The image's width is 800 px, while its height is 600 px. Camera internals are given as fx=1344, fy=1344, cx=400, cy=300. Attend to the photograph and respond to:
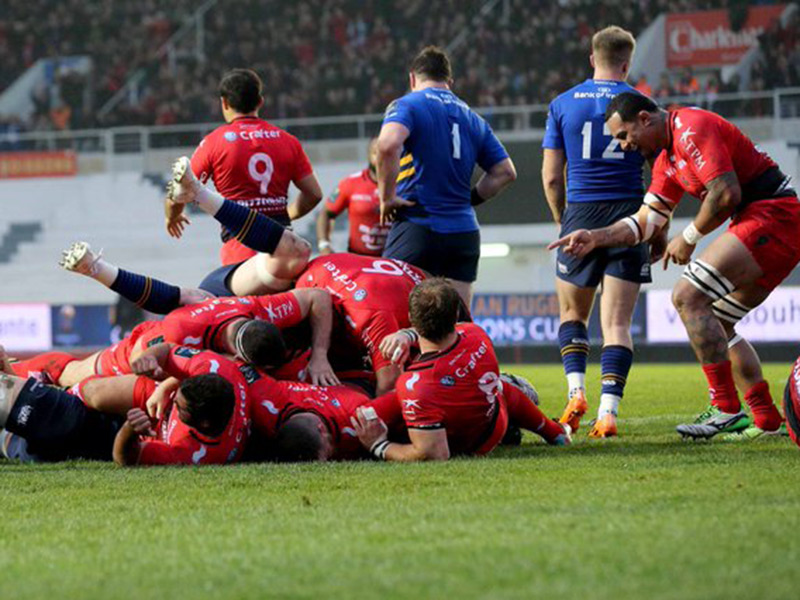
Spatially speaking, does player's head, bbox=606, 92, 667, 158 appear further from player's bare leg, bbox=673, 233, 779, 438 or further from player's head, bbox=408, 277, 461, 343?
player's head, bbox=408, 277, 461, 343

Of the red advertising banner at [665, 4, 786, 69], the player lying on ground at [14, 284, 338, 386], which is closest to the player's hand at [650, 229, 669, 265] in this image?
the player lying on ground at [14, 284, 338, 386]

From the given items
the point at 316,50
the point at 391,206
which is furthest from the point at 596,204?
the point at 316,50

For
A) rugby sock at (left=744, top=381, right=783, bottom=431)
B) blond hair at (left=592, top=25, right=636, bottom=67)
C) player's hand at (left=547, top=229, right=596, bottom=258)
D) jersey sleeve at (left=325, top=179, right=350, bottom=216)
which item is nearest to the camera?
player's hand at (left=547, top=229, right=596, bottom=258)

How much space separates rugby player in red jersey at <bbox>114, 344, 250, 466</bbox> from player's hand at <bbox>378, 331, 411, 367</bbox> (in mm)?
655

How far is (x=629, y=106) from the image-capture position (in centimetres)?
653

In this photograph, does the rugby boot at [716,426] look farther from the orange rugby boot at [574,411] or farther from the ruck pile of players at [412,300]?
the orange rugby boot at [574,411]

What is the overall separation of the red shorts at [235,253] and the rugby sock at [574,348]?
1.89 m

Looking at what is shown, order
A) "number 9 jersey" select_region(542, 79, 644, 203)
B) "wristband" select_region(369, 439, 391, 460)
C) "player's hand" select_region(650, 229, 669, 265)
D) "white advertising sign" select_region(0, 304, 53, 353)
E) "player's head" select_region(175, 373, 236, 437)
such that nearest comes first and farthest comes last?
"player's head" select_region(175, 373, 236, 437), "wristband" select_region(369, 439, 391, 460), "player's hand" select_region(650, 229, 669, 265), "number 9 jersey" select_region(542, 79, 644, 203), "white advertising sign" select_region(0, 304, 53, 353)

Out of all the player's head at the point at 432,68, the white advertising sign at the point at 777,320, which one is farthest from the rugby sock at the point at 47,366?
the white advertising sign at the point at 777,320

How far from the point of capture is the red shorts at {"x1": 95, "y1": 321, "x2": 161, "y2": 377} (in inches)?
267

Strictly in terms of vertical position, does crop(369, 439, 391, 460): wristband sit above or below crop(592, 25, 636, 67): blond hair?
below

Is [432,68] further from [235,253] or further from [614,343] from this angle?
→ [614,343]

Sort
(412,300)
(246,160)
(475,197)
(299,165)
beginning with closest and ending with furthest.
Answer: (412,300) < (475,197) < (246,160) < (299,165)

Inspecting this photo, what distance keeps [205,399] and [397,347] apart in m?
0.94
